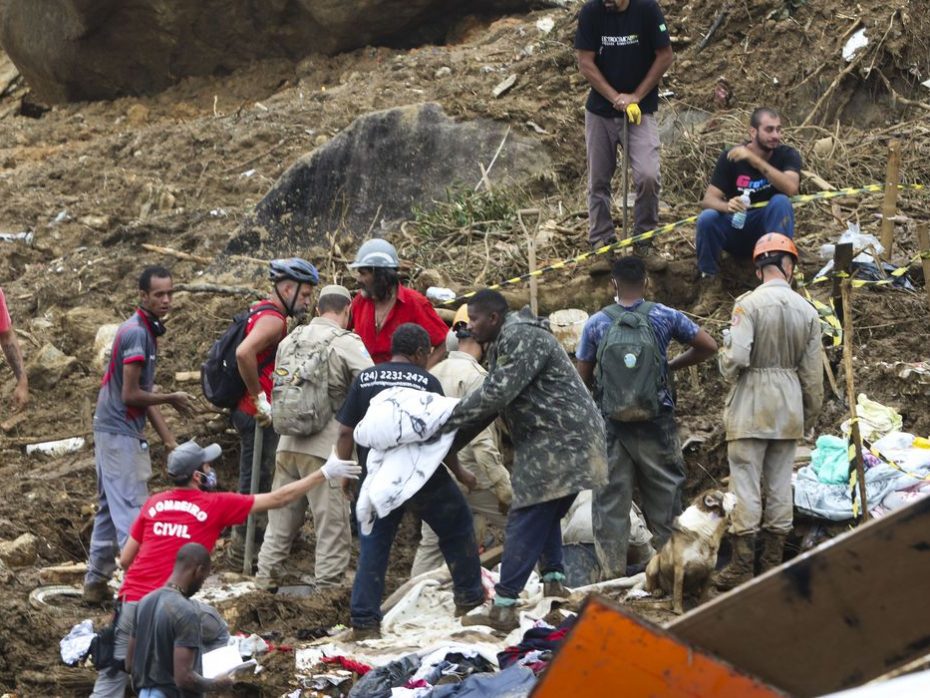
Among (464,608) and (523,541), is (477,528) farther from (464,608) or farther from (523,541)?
(523,541)

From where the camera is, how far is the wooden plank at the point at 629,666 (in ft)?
6.95

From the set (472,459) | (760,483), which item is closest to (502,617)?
(472,459)

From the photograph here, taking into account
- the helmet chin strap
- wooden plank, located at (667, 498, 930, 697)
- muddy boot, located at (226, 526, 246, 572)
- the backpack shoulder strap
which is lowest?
muddy boot, located at (226, 526, 246, 572)

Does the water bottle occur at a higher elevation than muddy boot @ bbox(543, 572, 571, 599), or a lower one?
higher

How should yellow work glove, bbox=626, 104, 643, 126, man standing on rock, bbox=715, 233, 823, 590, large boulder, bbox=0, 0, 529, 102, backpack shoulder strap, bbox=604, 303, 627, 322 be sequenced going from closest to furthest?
man standing on rock, bbox=715, 233, 823, 590 < backpack shoulder strap, bbox=604, 303, 627, 322 < yellow work glove, bbox=626, 104, 643, 126 < large boulder, bbox=0, 0, 529, 102

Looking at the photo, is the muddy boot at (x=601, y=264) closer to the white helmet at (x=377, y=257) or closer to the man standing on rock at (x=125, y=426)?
the white helmet at (x=377, y=257)

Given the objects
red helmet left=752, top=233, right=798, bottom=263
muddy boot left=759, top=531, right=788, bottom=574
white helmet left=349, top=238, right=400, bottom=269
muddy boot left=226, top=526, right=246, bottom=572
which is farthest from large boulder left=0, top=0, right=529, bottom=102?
muddy boot left=759, top=531, right=788, bottom=574

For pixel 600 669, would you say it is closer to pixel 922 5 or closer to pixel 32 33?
pixel 922 5

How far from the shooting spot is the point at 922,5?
41.1ft

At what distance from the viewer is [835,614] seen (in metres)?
2.09

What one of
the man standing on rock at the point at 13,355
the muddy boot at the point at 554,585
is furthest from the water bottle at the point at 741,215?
the man standing on rock at the point at 13,355

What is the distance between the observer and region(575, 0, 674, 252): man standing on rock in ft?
33.1

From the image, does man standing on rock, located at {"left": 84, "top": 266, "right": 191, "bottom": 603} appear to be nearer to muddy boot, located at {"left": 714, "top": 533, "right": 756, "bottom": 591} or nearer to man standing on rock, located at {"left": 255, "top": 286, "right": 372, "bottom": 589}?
man standing on rock, located at {"left": 255, "top": 286, "right": 372, "bottom": 589}

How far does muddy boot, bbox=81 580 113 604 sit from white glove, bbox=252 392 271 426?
1.37m
